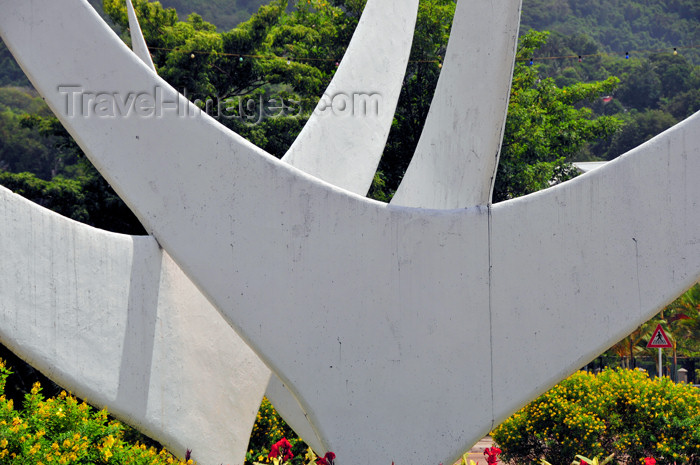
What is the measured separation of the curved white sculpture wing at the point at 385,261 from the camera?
20.1 feet

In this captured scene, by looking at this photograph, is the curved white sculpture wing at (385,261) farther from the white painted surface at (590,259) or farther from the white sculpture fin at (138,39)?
the white sculpture fin at (138,39)

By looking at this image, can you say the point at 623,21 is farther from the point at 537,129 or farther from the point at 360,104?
the point at 360,104

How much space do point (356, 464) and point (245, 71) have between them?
1477cm

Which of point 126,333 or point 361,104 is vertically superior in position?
point 361,104

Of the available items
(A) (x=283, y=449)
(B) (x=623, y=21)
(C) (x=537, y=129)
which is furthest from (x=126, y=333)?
(B) (x=623, y=21)

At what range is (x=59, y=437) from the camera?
6000 mm

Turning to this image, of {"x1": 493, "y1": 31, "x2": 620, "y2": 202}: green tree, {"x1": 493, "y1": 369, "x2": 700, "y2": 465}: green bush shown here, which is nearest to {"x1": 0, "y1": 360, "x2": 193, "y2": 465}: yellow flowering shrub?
{"x1": 493, "y1": 369, "x2": 700, "y2": 465}: green bush

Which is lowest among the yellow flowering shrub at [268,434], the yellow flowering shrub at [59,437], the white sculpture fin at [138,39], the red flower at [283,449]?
the yellow flowering shrub at [268,434]

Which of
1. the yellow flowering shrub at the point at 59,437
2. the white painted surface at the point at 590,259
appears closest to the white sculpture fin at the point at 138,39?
the yellow flowering shrub at the point at 59,437

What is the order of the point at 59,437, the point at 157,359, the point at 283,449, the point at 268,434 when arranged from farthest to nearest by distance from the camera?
the point at 268,434, the point at 157,359, the point at 59,437, the point at 283,449

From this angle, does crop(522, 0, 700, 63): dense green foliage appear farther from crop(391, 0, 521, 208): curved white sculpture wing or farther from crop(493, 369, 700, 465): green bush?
crop(391, 0, 521, 208): curved white sculpture wing

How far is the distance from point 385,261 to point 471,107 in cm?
172

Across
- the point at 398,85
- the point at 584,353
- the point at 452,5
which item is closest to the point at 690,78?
the point at 452,5

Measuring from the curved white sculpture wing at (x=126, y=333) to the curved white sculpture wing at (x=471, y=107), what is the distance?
2526mm
